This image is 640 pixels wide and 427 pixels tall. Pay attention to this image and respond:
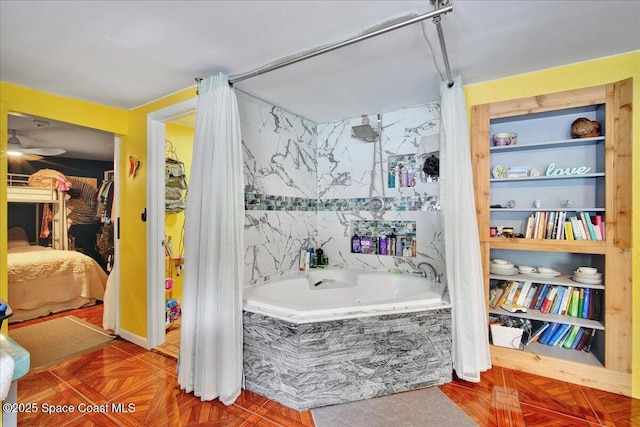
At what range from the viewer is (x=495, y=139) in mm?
2479

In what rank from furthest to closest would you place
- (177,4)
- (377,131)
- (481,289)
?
(377,131) → (481,289) → (177,4)

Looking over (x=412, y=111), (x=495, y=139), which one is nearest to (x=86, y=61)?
(x=412, y=111)

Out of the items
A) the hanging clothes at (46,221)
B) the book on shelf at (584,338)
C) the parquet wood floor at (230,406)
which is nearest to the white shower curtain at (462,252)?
the parquet wood floor at (230,406)

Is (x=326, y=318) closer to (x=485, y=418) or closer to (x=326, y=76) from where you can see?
(x=485, y=418)

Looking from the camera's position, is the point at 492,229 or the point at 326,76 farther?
the point at 492,229

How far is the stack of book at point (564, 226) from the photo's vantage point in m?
2.13

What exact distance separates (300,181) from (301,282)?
3.49ft

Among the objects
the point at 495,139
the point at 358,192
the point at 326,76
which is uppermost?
the point at 326,76

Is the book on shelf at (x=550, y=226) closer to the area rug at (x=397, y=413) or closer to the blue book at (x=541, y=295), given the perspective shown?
the blue book at (x=541, y=295)

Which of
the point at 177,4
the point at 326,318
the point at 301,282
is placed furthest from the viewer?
the point at 301,282

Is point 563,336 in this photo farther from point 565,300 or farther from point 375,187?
point 375,187

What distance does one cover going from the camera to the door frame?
105 inches

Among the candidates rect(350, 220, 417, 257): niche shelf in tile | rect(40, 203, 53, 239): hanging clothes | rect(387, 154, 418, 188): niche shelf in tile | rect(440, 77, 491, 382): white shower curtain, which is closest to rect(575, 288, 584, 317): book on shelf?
rect(440, 77, 491, 382): white shower curtain

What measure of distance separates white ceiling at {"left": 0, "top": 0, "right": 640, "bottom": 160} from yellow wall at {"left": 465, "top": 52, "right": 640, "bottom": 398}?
7 cm
